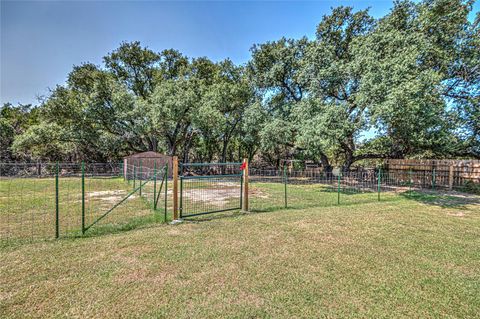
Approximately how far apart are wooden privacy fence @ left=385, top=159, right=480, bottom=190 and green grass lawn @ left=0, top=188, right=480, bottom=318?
8.91 m

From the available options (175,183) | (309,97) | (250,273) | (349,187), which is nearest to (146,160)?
(309,97)

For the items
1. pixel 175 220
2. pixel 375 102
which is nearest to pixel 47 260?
pixel 175 220

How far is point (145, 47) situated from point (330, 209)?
71.5ft

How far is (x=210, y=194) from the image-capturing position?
9.84 m

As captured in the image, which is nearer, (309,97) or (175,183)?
(175,183)

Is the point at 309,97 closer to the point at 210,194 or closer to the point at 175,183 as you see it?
the point at 210,194

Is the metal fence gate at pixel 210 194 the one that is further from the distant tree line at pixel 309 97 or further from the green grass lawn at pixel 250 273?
the distant tree line at pixel 309 97

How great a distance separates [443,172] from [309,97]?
8.52 metres

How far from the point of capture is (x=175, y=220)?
5719mm

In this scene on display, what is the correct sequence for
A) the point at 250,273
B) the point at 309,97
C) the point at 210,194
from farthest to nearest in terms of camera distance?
1. the point at 309,97
2. the point at 210,194
3. the point at 250,273

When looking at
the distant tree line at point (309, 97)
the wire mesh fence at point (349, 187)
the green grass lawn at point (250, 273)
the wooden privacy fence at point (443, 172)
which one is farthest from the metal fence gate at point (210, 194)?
the wooden privacy fence at point (443, 172)

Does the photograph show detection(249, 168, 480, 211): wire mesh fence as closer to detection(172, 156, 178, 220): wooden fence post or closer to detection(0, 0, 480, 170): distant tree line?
detection(0, 0, 480, 170): distant tree line

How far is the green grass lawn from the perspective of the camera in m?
2.45

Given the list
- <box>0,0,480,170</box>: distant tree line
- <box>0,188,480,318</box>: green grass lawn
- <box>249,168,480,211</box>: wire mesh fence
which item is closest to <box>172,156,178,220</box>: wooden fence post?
<box>0,188,480,318</box>: green grass lawn
